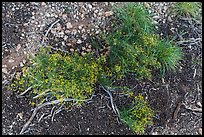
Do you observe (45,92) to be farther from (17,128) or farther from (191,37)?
(191,37)

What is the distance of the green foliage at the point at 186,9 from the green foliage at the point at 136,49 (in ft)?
1.35

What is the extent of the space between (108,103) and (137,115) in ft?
0.92

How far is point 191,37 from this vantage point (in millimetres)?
4141

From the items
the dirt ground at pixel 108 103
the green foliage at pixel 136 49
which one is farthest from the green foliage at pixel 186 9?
the green foliage at pixel 136 49

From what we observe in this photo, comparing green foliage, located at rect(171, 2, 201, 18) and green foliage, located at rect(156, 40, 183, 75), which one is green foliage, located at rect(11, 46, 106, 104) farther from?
green foliage, located at rect(171, 2, 201, 18)

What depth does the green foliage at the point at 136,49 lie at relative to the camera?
369 centimetres

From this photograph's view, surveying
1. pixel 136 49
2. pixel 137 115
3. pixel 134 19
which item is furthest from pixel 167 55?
pixel 137 115

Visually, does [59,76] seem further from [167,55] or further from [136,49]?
[167,55]

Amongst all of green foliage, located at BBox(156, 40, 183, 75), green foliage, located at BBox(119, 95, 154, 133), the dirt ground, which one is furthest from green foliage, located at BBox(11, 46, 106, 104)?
green foliage, located at BBox(156, 40, 183, 75)

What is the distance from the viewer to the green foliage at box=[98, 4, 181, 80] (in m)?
3.69

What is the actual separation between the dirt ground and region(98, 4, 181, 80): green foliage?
0.44 ft

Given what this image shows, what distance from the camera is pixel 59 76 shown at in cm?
348

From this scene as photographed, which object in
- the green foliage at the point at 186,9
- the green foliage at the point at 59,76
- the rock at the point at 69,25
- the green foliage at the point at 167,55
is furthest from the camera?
the green foliage at the point at 186,9

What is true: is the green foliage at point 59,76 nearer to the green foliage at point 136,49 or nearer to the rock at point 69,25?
the green foliage at point 136,49
